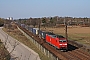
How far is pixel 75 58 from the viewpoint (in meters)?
32.7

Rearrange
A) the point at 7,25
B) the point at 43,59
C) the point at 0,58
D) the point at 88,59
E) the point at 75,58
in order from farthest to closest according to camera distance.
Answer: the point at 7,25
the point at 43,59
the point at 75,58
the point at 88,59
the point at 0,58

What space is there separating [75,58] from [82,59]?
1813mm

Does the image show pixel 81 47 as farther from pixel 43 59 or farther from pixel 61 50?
pixel 43 59

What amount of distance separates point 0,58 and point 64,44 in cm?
3322

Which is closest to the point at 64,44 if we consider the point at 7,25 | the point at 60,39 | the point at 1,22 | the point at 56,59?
the point at 60,39

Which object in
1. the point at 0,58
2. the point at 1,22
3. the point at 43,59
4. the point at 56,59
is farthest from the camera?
the point at 1,22

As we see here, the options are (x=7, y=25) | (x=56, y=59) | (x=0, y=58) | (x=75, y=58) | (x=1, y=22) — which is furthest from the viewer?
(x=1, y=22)

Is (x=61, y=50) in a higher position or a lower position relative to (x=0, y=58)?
lower

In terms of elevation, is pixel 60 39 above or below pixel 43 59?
above

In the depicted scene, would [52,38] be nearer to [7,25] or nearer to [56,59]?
[56,59]

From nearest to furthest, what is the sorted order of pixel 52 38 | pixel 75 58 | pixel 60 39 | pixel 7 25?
1. pixel 75 58
2. pixel 60 39
3. pixel 52 38
4. pixel 7 25

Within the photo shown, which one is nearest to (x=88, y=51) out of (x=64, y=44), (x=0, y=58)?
(x=64, y=44)

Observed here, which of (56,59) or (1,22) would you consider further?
(1,22)

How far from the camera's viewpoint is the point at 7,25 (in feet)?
Result: 535
